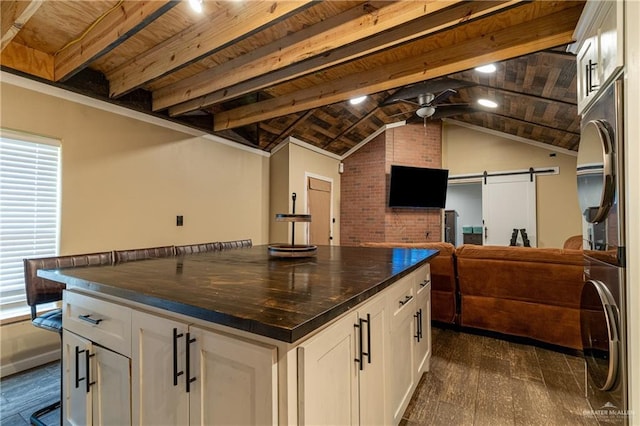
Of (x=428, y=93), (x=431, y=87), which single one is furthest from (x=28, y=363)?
(x=431, y=87)

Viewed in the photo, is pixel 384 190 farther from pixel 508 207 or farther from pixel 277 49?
pixel 277 49

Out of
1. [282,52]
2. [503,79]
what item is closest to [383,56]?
[282,52]

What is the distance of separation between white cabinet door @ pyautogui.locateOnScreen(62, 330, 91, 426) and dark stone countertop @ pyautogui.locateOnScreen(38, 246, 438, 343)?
31 centimetres

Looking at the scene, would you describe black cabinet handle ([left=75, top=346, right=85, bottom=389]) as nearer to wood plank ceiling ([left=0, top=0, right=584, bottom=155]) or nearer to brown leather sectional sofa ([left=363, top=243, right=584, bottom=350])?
wood plank ceiling ([left=0, top=0, right=584, bottom=155])

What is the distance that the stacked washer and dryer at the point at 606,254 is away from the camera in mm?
1209

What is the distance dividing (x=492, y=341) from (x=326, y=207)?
3.68 m

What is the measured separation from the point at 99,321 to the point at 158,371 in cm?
45

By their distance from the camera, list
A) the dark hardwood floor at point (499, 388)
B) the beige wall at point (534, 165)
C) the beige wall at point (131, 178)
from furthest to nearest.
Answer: the beige wall at point (534, 165)
the beige wall at point (131, 178)
the dark hardwood floor at point (499, 388)

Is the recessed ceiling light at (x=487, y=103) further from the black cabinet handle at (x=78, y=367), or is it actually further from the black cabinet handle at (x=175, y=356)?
the black cabinet handle at (x=78, y=367)

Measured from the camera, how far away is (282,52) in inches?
97.1

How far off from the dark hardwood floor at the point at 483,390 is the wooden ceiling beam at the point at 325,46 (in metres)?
2.49

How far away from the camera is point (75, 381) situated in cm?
139

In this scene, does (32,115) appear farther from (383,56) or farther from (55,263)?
(383,56)

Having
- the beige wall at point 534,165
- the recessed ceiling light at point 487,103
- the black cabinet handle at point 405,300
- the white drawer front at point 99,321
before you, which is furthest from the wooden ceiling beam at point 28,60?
the beige wall at point 534,165
